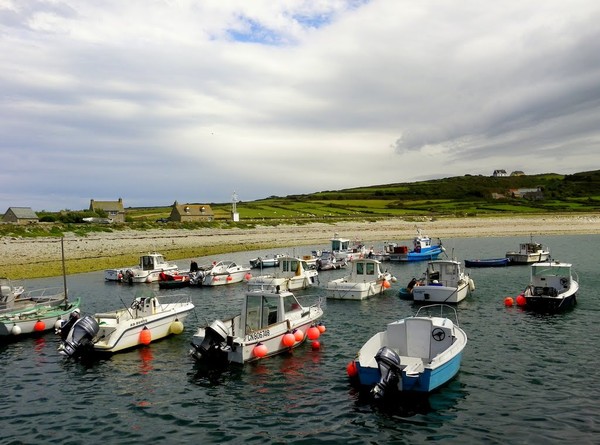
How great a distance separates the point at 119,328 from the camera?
81.7 feet

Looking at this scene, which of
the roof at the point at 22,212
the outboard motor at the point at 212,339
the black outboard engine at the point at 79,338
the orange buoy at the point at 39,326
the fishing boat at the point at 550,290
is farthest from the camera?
the roof at the point at 22,212

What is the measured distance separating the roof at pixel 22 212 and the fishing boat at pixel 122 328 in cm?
9944

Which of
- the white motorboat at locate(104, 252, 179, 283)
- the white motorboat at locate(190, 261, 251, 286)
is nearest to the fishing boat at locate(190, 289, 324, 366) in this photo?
the white motorboat at locate(190, 261, 251, 286)

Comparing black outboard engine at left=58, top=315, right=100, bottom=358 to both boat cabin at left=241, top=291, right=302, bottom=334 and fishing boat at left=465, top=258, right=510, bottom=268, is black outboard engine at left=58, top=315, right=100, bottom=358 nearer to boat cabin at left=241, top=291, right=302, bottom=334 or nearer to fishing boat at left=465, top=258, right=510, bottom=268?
boat cabin at left=241, top=291, right=302, bottom=334

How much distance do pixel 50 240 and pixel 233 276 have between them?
36.7m

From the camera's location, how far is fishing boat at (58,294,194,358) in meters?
24.0

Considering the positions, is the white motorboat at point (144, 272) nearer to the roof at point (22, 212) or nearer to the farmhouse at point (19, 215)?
the farmhouse at point (19, 215)

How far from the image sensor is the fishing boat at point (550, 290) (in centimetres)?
3189

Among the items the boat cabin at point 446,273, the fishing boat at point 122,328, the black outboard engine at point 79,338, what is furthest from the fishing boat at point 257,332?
the boat cabin at point 446,273

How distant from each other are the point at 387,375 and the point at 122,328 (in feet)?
44.9

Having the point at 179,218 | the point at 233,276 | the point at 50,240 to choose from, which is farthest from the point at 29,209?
the point at 233,276

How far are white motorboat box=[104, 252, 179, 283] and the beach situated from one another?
37.3 feet

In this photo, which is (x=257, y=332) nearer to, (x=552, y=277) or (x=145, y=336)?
(x=145, y=336)

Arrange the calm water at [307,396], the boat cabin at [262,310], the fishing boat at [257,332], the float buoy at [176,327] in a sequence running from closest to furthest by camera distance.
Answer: the calm water at [307,396] → the fishing boat at [257,332] → the boat cabin at [262,310] → the float buoy at [176,327]
